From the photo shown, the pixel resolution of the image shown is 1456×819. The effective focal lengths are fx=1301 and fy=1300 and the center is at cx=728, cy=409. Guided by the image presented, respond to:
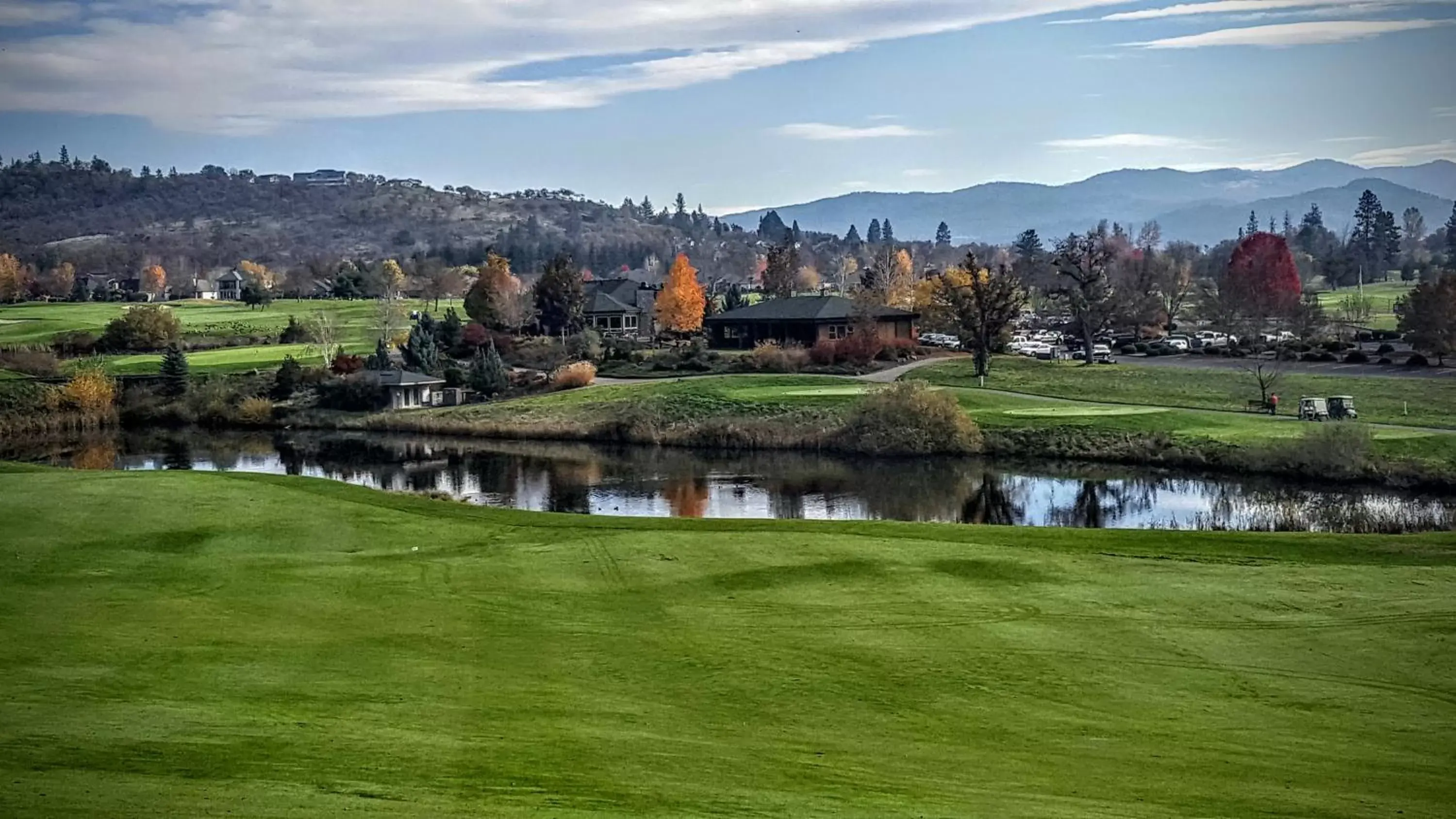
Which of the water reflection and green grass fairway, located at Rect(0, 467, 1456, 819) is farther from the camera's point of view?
the water reflection

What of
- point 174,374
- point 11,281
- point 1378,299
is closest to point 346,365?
point 174,374

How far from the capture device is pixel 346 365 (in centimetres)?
7431

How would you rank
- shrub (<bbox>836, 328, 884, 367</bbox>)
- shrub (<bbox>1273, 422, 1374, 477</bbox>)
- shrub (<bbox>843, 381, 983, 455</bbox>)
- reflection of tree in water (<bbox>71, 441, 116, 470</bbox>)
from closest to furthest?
1. shrub (<bbox>1273, 422, 1374, 477</bbox>)
2. shrub (<bbox>843, 381, 983, 455</bbox>)
3. reflection of tree in water (<bbox>71, 441, 116, 470</bbox>)
4. shrub (<bbox>836, 328, 884, 367</bbox>)

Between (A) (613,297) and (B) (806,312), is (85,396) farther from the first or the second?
(A) (613,297)

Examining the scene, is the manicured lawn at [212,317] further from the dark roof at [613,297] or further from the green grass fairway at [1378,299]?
the green grass fairway at [1378,299]

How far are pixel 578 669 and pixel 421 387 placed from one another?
56217 mm

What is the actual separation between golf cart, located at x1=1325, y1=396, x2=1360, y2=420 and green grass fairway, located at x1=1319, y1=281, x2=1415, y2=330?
34498 mm

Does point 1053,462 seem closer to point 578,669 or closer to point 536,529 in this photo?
point 536,529

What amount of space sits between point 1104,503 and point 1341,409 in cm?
1523

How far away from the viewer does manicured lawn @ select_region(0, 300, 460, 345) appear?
9194 centimetres

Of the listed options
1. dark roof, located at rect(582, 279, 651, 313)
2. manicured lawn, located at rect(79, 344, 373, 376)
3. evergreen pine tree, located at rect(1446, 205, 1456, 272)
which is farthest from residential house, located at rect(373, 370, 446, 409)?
evergreen pine tree, located at rect(1446, 205, 1456, 272)

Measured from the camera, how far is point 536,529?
28.3 metres

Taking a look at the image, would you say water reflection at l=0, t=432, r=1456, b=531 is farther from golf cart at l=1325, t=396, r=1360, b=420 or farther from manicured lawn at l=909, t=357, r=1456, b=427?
manicured lawn at l=909, t=357, r=1456, b=427

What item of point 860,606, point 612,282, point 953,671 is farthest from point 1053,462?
point 612,282
